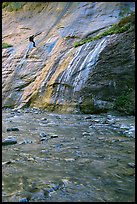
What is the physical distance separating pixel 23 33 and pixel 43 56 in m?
4.94

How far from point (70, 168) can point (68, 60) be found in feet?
28.8

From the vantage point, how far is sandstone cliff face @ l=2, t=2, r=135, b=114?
955 centimetres

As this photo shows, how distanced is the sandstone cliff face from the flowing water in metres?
3.91

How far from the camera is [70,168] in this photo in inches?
138

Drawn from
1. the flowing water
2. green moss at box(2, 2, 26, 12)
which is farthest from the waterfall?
green moss at box(2, 2, 26, 12)

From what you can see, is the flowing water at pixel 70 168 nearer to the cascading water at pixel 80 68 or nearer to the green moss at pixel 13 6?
the cascading water at pixel 80 68

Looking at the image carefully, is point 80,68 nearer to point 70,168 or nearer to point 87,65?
point 87,65

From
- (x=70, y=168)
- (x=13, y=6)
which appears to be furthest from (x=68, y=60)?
(x=13, y=6)

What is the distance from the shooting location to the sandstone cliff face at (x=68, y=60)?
376 inches

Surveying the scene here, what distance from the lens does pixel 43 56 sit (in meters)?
15.3

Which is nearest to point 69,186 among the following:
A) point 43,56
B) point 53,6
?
point 43,56

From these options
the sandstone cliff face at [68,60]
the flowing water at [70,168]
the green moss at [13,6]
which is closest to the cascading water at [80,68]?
the sandstone cliff face at [68,60]

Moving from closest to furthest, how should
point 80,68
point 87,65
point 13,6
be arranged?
point 87,65
point 80,68
point 13,6

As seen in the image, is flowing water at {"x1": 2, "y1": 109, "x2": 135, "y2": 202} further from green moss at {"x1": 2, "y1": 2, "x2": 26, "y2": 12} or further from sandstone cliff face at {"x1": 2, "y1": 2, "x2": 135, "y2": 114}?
green moss at {"x1": 2, "y1": 2, "x2": 26, "y2": 12}
